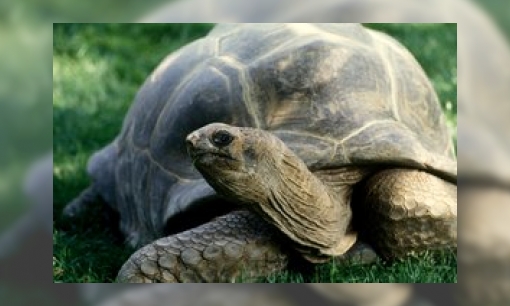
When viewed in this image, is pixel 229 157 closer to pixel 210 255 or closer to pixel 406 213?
pixel 210 255

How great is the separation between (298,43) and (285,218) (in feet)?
2.19

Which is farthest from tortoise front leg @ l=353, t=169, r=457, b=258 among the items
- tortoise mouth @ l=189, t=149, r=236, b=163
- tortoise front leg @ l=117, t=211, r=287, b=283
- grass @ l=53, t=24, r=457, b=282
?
tortoise mouth @ l=189, t=149, r=236, b=163

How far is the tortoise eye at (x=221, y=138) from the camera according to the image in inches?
126

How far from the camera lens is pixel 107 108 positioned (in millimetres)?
5699

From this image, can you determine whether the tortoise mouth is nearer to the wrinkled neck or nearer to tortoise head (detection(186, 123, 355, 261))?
tortoise head (detection(186, 123, 355, 261))

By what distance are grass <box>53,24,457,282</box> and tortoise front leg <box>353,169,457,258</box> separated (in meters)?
0.06

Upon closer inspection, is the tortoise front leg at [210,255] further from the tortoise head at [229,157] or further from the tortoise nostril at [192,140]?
the tortoise nostril at [192,140]

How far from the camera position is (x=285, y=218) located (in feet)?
11.3

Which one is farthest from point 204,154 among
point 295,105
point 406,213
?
point 406,213

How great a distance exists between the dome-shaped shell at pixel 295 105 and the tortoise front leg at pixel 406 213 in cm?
6

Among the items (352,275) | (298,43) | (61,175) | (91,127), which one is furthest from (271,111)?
(91,127)

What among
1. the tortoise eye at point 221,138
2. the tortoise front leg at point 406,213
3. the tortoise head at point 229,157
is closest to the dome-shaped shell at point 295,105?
the tortoise front leg at point 406,213

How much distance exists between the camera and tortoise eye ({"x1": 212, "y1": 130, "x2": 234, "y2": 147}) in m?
3.21

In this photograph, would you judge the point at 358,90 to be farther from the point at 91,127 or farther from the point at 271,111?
the point at 91,127
